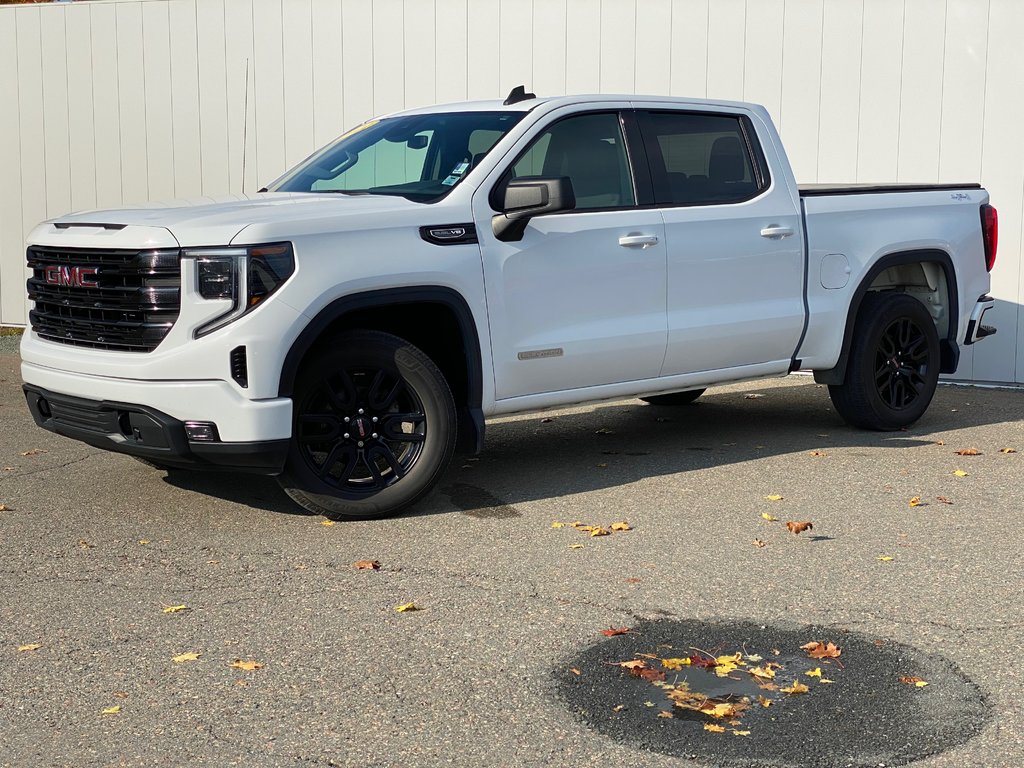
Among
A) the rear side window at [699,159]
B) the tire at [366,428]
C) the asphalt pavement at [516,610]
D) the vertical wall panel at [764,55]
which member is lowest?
the asphalt pavement at [516,610]

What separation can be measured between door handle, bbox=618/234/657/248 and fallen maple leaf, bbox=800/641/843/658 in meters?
2.88

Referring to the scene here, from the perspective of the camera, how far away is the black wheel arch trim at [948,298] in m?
8.16

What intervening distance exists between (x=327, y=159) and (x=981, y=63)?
5.91m

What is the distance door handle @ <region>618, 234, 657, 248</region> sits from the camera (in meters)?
6.93

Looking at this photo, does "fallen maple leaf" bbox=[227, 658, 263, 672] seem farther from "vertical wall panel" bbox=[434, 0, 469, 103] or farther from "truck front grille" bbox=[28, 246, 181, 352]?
"vertical wall panel" bbox=[434, 0, 469, 103]

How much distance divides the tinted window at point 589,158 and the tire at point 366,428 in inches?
51.8

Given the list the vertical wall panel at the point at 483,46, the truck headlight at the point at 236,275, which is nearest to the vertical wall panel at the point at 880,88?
the vertical wall panel at the point at 483,46

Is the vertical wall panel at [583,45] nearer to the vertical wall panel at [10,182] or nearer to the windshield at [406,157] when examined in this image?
the windshield at [406,157]

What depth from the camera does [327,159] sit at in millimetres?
7406

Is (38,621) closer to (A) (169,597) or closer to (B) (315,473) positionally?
(A) (169,597)

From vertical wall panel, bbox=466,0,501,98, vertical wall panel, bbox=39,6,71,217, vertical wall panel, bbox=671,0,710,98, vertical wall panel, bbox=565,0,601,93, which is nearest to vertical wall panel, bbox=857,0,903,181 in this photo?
vertical wall panel, bbox=671,0,710,98

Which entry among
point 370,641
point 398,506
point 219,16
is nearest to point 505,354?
point 398,506

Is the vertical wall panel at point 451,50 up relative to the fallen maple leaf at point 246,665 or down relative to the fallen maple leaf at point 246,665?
up

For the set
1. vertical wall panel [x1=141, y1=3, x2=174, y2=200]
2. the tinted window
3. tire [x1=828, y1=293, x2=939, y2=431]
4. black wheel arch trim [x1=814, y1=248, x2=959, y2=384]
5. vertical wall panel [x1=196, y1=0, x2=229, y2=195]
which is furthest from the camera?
vertical wall panel [x1=141, y1=3, x2=174, y2=200]
